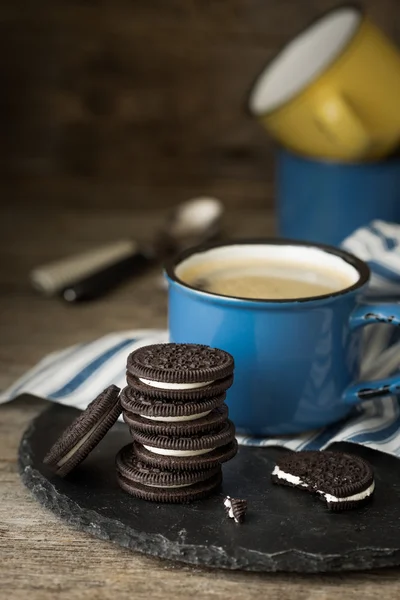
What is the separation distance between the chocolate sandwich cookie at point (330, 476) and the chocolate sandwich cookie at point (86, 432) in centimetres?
13

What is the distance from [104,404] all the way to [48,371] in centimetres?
23

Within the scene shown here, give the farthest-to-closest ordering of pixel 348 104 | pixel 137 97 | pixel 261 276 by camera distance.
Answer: pixel 137 97 → pixel 348 104 → pixel 261 276

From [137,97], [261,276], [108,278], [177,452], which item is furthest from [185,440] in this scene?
[137,97]

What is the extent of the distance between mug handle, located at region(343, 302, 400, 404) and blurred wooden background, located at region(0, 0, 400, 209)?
895mm

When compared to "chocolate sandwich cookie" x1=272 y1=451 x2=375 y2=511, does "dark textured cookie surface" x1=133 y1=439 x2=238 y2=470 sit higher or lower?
higher

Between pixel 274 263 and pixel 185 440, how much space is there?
28cm

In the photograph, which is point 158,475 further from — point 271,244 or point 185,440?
point 271,244

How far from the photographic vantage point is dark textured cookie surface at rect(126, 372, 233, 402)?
681 mm

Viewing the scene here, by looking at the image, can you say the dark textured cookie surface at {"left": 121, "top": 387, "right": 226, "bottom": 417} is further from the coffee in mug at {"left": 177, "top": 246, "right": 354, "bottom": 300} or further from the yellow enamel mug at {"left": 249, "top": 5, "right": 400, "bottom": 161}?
the yellow enamel mug at {"left": 249, "top": 5, "right": 400, "bottom": 161}

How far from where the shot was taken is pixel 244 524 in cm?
69

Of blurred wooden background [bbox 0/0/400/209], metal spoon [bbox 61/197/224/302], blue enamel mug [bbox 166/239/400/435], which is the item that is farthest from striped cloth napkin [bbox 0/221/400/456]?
blurred wooden background [bbox 0/0/400/209]

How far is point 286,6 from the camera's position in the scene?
1622 millimetres

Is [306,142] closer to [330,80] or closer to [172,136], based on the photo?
[330,80]

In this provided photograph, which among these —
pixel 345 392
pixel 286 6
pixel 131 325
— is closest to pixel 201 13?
pixel 286 6
